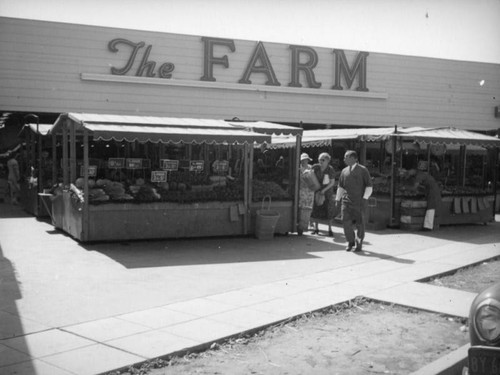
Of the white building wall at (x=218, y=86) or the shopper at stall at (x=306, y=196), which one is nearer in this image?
the shopper at stall at (x=306, y=196)

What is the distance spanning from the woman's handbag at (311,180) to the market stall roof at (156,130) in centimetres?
172

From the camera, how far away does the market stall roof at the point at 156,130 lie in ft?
33.4

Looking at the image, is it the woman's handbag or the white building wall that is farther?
the white building wall

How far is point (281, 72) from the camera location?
22.6m

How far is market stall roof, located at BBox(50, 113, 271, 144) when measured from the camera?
1017 centimetres

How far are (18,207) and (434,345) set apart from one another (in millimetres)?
16523

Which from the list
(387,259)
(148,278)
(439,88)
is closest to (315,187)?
(387,259)

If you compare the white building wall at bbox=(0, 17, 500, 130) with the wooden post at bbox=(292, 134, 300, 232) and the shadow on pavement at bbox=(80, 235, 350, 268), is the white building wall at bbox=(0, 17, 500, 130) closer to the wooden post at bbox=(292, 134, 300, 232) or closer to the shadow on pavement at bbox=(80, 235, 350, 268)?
the wooden post at bbox=(292, 134, 300, 232)

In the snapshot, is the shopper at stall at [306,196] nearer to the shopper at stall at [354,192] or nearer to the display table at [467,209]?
the shopper at stall at [354,192]

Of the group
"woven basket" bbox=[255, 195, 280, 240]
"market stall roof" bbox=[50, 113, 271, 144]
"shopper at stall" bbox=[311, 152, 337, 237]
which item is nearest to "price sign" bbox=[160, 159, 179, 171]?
"market stall roof" bbox=[50, 113, 271, 144]

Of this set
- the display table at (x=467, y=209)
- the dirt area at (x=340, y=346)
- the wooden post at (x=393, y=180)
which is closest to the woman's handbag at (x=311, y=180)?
the wooden post at (x=393, y=180)

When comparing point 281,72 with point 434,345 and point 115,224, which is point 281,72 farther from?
point 434,345

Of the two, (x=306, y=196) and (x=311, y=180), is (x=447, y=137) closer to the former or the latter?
(x=311, y=180)

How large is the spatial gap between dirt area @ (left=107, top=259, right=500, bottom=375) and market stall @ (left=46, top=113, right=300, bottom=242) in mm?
5354
